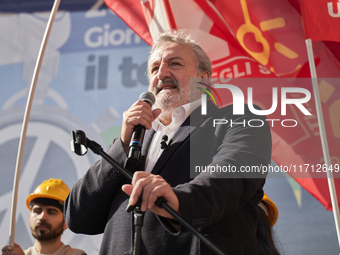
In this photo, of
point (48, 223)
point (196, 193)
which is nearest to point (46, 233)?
point (48, 223)

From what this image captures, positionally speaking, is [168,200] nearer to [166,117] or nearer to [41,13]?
[166,117]

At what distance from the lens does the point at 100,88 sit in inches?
213

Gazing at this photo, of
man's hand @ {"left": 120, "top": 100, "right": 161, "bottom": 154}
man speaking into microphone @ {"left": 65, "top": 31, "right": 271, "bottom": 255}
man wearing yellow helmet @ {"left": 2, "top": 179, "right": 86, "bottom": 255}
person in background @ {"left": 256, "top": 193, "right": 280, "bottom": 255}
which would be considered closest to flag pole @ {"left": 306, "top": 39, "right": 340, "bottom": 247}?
person in background @ {"left": 256, "top": 193, "right": 280, "bottom": 255}

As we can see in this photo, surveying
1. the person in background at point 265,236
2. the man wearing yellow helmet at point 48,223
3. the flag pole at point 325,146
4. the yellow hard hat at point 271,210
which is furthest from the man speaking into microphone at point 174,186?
the man wearing yellow helmet at point 48,223

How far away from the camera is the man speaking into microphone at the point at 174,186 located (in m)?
1.26

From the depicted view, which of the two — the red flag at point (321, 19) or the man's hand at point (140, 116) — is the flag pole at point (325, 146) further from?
the man's hand at point (140, 116)

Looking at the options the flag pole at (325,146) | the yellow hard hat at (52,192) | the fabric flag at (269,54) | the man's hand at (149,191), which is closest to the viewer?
the man's hand at (149,191)

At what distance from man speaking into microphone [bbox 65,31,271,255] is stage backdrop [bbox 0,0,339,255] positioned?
119 inches

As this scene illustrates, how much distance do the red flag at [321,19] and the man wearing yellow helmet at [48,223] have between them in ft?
7.55

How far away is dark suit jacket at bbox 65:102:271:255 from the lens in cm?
133

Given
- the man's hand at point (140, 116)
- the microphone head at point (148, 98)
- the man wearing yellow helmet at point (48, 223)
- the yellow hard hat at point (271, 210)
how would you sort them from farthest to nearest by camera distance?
the man wearing yellow helmet at point (48, 223) < the yellow hard hat at point (271, 210) < the microphone head at point (148, 98) < the man's hand at point (140, 116)

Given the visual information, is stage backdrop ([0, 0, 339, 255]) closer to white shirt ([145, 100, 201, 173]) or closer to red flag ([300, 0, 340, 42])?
red flag ([300, 0, 340, 42])

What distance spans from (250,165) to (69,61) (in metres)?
4.56

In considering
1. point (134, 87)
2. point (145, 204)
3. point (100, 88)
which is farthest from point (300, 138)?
point (145, 204)
